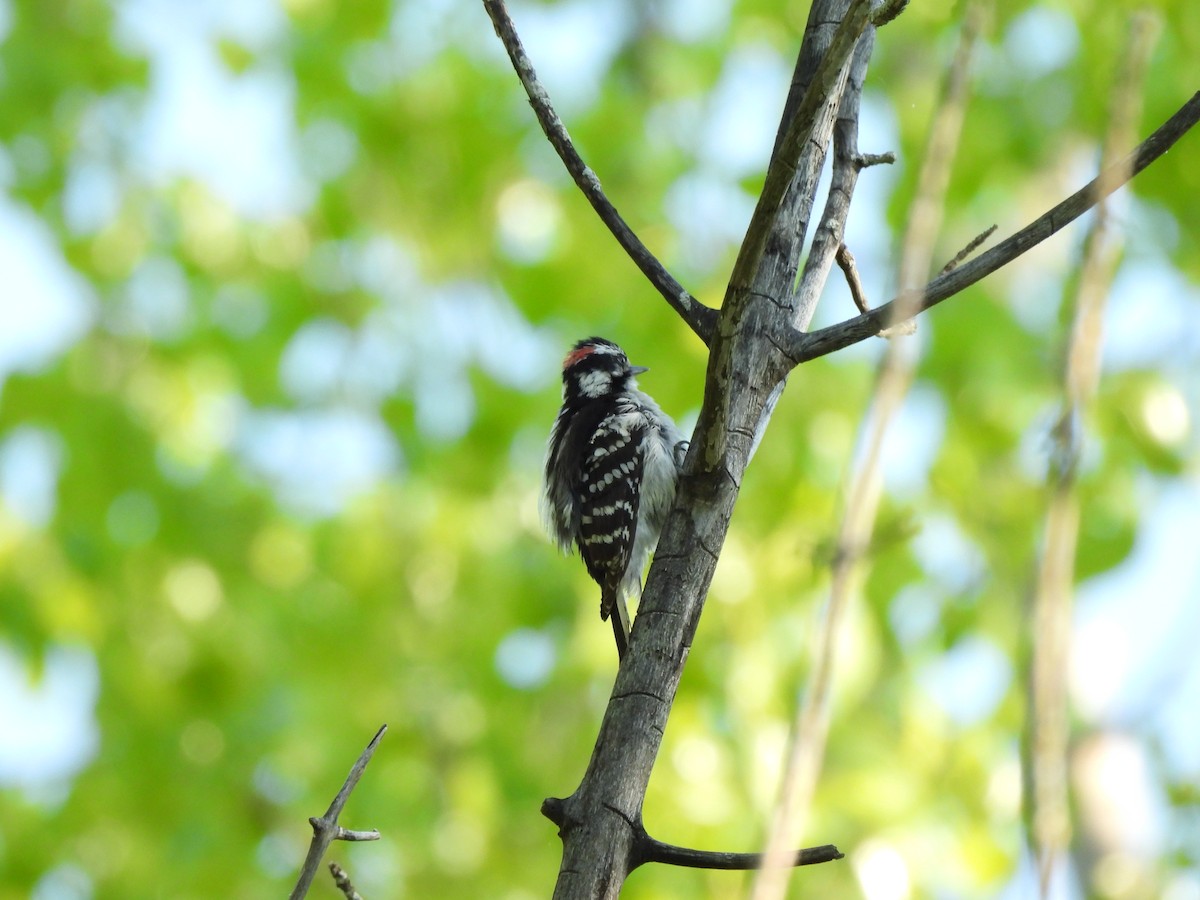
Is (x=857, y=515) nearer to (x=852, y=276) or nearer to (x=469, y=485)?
(x=852, y=276)

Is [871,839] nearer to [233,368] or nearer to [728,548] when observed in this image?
[728,548]

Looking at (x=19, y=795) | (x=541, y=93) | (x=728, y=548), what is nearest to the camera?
(x=541, y=93)

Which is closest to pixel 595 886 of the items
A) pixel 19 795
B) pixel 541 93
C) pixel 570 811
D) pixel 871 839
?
pixel 570 811

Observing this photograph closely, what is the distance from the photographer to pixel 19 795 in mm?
6344

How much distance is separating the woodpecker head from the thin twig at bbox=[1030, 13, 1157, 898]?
3.15m

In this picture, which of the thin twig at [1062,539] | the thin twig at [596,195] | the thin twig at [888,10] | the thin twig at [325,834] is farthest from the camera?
the thin twig at [596,195]

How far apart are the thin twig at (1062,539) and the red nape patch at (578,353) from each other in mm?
3255

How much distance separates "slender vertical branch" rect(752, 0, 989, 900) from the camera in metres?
1.31

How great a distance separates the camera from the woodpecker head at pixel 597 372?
4859 mm

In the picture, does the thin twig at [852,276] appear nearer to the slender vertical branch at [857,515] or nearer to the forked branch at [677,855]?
the slender vertical branch at [857,515]

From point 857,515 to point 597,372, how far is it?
3.48m

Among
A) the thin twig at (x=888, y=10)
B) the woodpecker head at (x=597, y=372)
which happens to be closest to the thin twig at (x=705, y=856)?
the thin twig at (x=888, y=10)

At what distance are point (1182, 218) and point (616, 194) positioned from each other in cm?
289

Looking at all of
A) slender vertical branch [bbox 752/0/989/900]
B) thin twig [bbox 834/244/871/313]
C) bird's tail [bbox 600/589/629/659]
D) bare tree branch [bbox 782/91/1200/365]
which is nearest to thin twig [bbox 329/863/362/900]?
slender vertical branch [bbox 752/0/989/900]
